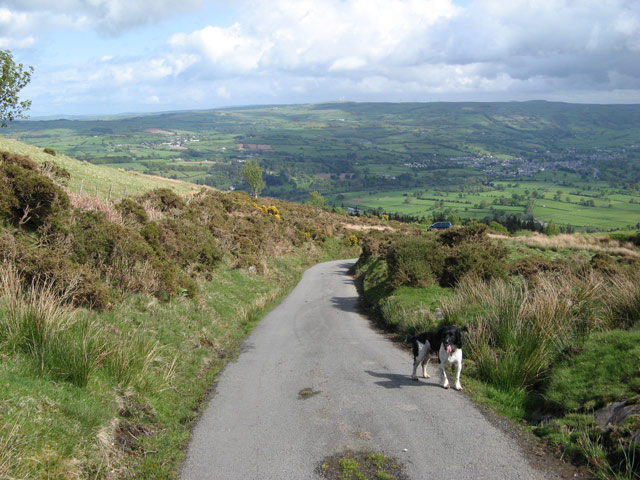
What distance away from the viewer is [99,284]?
10.4m

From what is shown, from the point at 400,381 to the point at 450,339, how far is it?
1.63 m

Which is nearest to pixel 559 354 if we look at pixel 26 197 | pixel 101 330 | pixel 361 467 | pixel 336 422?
pixel 336 422

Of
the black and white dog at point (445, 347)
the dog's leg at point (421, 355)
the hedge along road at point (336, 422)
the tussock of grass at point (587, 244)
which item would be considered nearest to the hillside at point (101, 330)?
the hedge along road at point (336, 422)

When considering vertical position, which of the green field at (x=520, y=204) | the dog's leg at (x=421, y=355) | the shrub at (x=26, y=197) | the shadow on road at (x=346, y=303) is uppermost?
the shrub at (x=26, y=197)

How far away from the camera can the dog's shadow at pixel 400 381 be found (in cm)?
881

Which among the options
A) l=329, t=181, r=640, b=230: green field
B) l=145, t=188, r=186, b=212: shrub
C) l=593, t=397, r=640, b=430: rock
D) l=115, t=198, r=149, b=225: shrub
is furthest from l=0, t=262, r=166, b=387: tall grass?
l=329, t=181, r=640, b=230: green field

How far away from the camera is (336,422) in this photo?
7094mm

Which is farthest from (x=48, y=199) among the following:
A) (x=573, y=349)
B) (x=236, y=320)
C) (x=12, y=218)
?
(x=573, y=349)

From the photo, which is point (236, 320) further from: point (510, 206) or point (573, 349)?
point (510, 206)

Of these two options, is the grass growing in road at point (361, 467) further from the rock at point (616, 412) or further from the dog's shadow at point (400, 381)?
the dog's shadow at point (400, 381)

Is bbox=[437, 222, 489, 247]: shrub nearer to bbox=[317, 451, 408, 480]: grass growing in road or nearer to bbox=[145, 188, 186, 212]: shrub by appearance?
bbox=[145, 188, 186, 212]: shrub

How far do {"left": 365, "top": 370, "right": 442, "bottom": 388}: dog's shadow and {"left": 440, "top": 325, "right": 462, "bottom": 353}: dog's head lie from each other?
1.00 m

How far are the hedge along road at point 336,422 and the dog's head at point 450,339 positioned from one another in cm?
87

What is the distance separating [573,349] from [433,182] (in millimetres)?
183541
